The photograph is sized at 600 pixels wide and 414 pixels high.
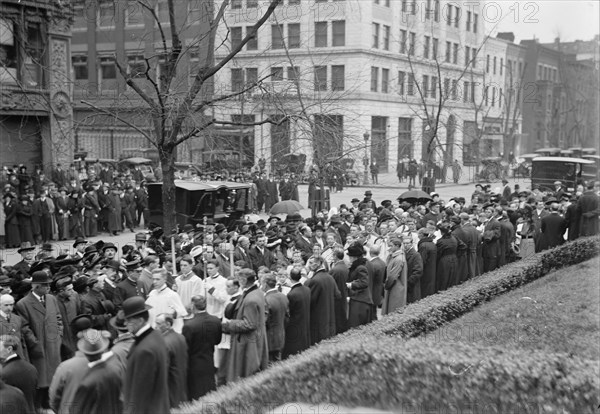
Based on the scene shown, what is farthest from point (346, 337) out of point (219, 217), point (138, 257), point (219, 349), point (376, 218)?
point (219, 217)

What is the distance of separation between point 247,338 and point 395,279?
4.51 metres

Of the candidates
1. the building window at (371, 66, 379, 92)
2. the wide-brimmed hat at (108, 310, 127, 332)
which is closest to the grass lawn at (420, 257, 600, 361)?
the wide-brimmed hat at (108, 310, 127, 332)

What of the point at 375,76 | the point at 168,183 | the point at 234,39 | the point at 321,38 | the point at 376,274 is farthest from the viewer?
the point at 375,76

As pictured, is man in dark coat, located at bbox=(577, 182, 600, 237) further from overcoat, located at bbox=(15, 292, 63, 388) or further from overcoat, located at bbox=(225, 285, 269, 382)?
overcoat, located at bbox=(15, 292, 63, 388)

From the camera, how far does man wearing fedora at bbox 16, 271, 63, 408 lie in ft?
32.8

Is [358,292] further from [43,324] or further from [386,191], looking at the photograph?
[386,191]

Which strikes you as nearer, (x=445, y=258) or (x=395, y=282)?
(x=395, y=282)

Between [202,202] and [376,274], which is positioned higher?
[202,202]

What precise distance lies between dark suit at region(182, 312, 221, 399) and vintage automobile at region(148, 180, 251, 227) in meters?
13.7

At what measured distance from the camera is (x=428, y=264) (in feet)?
50.4

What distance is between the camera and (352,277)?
508 inches

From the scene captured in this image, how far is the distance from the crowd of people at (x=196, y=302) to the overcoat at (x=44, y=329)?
0.01 m

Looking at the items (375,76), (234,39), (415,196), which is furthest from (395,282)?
(375,76)

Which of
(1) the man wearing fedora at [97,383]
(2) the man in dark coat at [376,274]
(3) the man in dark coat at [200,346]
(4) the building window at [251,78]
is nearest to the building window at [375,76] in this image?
(4) the building window at [251,78]
